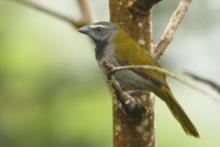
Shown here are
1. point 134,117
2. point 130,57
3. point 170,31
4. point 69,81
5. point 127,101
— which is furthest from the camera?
point 69,81

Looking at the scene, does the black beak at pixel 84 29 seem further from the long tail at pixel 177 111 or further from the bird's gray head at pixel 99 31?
the long tail at pixel 177 111

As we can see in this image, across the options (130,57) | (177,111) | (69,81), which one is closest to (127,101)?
(177,111)

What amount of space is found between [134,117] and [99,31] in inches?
25.2

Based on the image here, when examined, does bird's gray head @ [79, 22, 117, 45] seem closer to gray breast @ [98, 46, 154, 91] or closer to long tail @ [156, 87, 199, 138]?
gray breast @ [98, 46, 154, 91]

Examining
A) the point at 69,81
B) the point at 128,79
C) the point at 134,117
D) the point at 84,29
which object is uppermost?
the point at 69,81

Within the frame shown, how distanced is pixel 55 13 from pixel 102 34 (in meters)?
0.59

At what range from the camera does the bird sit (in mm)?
2501

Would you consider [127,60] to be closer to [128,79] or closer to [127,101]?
[128,79]

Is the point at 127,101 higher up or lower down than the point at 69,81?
lower down

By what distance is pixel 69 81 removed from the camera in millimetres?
4309

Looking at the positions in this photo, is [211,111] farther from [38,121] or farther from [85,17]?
[85,17]

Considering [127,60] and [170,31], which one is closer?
[170,31]

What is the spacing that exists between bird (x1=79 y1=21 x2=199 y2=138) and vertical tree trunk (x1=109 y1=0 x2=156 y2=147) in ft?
0.59

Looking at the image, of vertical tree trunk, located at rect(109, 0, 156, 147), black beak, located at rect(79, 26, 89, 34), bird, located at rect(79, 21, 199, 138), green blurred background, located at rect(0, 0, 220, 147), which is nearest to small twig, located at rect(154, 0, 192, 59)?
vertical tree trunk, located at rect(109, 0, 156, 147)
